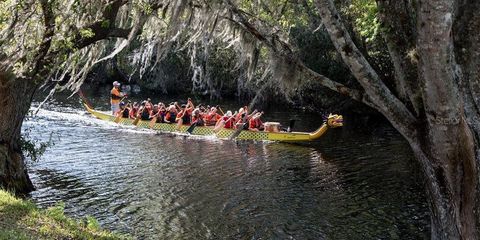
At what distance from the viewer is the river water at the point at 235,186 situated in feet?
36.7

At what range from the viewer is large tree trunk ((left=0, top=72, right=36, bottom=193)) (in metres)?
10.9

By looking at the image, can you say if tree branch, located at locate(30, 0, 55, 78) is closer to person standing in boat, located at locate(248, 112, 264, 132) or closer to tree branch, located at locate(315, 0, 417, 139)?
tree branch, located at locate(315, 0, 417, 139)

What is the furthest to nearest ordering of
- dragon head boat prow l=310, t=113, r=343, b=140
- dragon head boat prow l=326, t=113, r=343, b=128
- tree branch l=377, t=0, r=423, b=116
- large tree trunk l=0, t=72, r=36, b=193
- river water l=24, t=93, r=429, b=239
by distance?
dragon head boat prow l=326, t=113, r=343, b=128 < dragon head boat prow l=310, t=113, r=343, b=140 < river water l=24, t=93, r=429, b=239 < large tree trunk l=0, t=72, r=36, b=193 < tree branch l=377, t=0, r=423, b=116

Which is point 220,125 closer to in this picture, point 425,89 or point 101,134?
point 101,134

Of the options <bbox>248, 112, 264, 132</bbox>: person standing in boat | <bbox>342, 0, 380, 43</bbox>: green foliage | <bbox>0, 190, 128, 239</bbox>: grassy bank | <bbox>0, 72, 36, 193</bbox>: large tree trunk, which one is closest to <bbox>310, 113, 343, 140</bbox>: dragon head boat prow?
<bbox>248, 112, 264, 132</bbox>: person standing in boat

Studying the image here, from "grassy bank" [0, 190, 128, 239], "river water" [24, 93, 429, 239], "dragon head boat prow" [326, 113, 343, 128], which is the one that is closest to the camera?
"grassy bank" [0, 190, 128, 239]

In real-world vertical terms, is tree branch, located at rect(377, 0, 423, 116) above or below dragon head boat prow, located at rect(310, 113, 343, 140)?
above

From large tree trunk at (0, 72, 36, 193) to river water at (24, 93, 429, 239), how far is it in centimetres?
A: 109

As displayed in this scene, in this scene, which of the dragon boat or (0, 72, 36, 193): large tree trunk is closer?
(0, 72, 36, 193): large tree trunk

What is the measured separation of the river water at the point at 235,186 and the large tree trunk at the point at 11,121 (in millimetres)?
1086

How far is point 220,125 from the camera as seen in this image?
2183 centimetres

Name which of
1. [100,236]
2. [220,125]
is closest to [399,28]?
[100,236]

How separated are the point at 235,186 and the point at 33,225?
27.8 ft

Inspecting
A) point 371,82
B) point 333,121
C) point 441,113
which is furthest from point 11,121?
point 333,121
